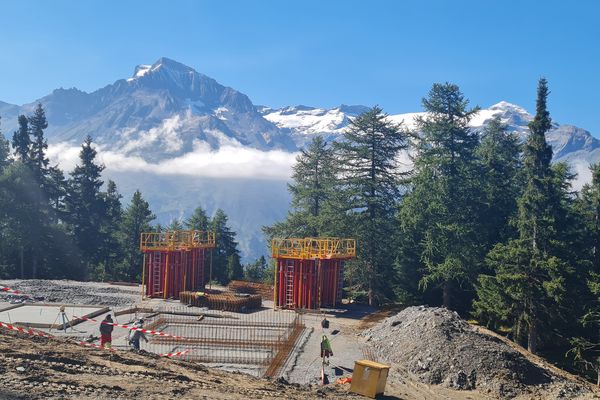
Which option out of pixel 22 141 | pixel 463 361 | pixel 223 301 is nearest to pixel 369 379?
pixel 463 361

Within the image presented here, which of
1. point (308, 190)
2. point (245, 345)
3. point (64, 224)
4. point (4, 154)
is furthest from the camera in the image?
point (4, 154)

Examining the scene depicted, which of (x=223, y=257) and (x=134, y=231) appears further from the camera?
(x=223, y=257)

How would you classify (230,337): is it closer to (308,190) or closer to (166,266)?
(166,266)

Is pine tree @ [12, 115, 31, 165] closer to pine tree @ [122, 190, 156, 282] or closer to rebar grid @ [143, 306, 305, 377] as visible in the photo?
pine tree @ [122, 190, 156, 282]

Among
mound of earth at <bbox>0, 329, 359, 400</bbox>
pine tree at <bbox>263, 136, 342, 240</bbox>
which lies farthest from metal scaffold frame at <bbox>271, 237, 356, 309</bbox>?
mound of earth at <bbox>0, 329, 359, 400</bbox>

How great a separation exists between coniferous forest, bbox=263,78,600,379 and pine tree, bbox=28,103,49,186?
2938 cm

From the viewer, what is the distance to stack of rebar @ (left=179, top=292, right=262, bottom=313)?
3098cm

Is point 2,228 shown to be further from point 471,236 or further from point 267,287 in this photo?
point 471,236

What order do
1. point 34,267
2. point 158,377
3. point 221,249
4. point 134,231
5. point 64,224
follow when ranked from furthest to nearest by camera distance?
point 221,249, point 134,231, point 64,224, point 34,267, point 158,377

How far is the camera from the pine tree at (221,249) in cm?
5631

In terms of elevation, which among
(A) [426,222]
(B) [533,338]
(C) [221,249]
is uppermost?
(A) [426,222]

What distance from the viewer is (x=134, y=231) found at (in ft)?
186

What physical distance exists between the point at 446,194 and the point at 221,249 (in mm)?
32335

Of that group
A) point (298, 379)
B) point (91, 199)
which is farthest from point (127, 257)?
point (298, 379)
